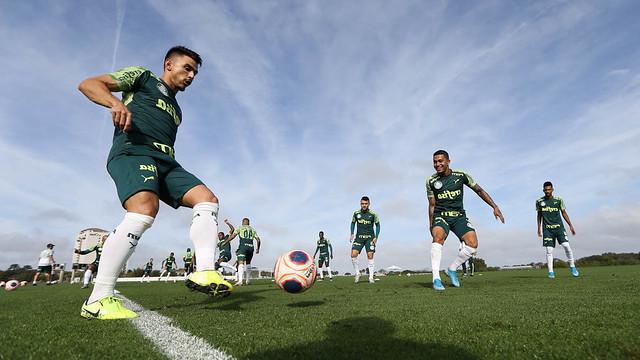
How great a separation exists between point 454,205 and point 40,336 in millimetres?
7609

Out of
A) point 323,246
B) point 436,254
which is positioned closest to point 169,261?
point 323,246

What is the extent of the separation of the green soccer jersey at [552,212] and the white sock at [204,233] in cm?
1230

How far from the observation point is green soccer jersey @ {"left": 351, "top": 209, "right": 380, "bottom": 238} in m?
14.6

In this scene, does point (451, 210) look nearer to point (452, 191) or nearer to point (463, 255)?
point (452, 191)

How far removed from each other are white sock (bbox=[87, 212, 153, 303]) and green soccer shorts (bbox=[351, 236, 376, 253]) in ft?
39.2

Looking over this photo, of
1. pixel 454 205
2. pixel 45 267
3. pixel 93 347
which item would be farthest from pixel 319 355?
pixel 45 267

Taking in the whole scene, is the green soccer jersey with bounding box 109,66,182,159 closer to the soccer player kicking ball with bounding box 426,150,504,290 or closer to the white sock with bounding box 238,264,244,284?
the soccer player kicking ball with bounding box 426,150,504,290

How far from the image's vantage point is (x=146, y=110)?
3557 mm

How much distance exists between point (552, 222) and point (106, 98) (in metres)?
13.4

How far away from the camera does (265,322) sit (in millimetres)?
3232

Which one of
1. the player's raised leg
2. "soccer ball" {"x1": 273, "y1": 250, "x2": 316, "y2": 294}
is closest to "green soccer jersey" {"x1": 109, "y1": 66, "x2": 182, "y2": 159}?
the player's raised leg

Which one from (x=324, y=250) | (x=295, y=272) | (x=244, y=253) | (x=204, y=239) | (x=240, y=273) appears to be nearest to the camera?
(x=204, y=239)

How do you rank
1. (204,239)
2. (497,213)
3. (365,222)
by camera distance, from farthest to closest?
(365,222)
(497,213)
(204,239)

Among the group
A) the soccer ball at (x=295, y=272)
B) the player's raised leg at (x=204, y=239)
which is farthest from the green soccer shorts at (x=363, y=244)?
the player's raised leg at (x=204, y=239)
